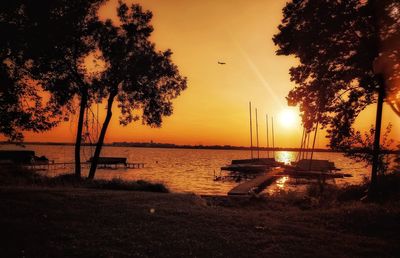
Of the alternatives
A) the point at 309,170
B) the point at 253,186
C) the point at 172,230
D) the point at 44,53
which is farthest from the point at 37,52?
the point at 309,170

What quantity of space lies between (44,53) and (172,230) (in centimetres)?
1187

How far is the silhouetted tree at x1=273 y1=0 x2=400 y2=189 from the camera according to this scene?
57.3ft

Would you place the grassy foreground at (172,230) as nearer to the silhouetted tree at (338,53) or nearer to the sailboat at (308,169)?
the silhouetted tree at (338,53)

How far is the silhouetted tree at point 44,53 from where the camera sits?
1636 centimetres

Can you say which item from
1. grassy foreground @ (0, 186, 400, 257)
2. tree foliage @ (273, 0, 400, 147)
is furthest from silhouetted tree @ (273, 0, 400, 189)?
grassy foreground @ (0, 186, 400, 257)

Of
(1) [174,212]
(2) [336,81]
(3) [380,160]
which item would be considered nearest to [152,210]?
(1) [174,212]

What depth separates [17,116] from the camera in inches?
880

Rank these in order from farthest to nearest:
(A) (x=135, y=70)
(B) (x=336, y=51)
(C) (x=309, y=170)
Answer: (C) (x=309, y=170) → (A) (x=135, y=70) → (B) (x=336, y=51)

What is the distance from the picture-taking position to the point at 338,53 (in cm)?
1920

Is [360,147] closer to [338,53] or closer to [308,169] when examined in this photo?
[338,53]

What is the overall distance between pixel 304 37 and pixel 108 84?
17931mm

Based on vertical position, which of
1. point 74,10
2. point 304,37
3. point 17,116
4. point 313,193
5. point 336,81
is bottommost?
point 313,193

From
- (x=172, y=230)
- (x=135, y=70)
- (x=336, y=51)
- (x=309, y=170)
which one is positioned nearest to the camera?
(x=172, y=230)

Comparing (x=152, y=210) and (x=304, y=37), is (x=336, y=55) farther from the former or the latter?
(x=152, y=210)
